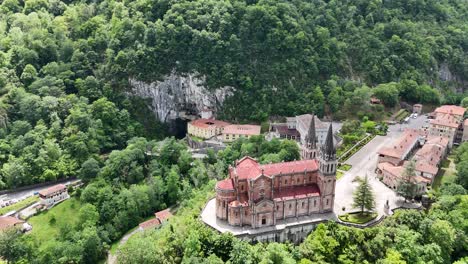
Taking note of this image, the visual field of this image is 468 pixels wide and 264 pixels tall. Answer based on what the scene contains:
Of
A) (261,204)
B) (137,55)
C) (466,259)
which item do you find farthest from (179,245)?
(137,55)

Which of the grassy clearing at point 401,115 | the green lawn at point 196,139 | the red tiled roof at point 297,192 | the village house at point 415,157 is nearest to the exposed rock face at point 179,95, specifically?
the green lawn at point 196,139

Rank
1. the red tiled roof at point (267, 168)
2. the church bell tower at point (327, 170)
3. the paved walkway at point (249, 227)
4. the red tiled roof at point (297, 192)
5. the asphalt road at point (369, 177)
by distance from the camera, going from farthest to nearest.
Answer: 1. the asphalt road at point (369, 177)
2. the red tiled roof at point (297, 192)
3. the church bell tower at point (327, 170)
4. the red tiled roof at point (267, 168)
5. the paved walkway at point (249, 227)

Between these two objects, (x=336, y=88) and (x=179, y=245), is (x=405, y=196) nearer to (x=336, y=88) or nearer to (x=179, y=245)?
(x=179, y=245)

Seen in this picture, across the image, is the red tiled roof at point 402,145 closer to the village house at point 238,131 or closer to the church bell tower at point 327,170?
the church bell tower at point 327,170

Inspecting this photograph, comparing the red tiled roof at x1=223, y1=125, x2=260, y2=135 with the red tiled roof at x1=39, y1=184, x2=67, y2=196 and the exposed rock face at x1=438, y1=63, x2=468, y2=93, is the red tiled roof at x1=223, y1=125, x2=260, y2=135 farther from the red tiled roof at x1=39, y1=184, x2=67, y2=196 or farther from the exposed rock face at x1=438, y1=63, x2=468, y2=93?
the exposed rock face at x1=438, y1=63, x2=468, y2=93

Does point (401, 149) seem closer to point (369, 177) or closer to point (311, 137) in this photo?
point (369, 177)

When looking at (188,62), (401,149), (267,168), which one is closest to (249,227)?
(267,168)
